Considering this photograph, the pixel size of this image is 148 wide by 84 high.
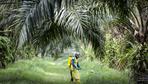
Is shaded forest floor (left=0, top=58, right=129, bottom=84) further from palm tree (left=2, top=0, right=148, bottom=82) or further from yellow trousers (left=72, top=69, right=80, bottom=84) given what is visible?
palm tree (left=2, top=0, right=148, bottom=82)

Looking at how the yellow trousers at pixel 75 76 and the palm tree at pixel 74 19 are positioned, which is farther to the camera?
the yellow trousers at pixel 75 76

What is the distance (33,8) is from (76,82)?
5505mm

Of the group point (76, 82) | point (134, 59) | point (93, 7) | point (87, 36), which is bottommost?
point (76, 82)

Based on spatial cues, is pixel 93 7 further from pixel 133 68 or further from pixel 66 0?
pixel 133 68

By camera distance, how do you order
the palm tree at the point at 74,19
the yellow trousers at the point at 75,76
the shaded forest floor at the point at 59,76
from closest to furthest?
1. the palm tree at the point at 74,19
2. the yellow trousers at the point at 75,76
3. the shaded forest floor at the point at 59,76

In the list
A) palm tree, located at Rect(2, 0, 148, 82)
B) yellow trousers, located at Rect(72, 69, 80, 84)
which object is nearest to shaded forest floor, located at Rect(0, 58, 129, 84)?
yellow trousers, located at Rect(72, 69, 80, 84)

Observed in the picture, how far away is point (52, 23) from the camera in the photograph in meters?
12.7

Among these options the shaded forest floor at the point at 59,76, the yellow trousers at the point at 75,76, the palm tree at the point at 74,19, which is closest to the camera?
the palm tree at the point at 74,19

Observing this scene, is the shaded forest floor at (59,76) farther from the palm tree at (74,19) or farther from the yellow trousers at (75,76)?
the palm tree at (74,19)

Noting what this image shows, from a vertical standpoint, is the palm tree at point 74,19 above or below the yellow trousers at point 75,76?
above

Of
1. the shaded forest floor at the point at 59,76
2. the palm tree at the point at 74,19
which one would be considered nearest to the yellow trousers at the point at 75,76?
the shaded forest floor at the point at 59,76

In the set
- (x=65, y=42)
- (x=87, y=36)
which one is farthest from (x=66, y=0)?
(x=65, y=42)

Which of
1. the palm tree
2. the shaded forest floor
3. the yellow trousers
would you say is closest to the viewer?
the palm tree

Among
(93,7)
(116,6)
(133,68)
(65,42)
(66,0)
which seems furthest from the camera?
(65,42)
